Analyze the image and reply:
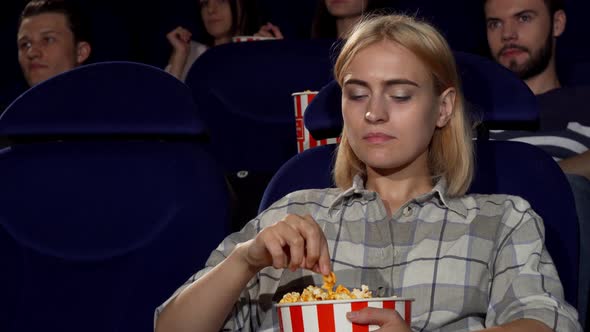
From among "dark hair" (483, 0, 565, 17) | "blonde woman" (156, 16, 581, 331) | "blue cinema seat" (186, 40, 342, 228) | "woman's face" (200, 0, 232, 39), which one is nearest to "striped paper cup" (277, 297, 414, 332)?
"blonde woman" (156, 16, 581, 331)

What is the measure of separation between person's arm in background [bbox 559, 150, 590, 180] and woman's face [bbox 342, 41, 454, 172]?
28.4 inches

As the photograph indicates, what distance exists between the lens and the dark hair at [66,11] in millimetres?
2928

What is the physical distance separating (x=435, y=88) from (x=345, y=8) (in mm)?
1274

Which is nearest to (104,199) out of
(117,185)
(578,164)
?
(117,185)

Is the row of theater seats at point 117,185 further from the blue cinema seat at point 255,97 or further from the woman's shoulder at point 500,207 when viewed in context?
the blue cinema seat at point 255,97

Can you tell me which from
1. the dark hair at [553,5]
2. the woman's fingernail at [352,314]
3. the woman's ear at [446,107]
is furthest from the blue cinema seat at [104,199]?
the dark hair at [553,5]

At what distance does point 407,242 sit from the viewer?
1.51 metres

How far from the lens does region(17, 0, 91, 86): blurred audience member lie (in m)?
2.87

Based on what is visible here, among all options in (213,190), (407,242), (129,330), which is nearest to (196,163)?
(213,190)

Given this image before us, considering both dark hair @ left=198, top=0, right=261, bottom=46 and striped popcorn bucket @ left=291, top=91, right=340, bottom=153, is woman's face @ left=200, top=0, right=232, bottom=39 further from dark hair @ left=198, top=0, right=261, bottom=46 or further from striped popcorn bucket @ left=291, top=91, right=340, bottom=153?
striped popcorn bucket @ left=291, top=91, right=340, bottom=153

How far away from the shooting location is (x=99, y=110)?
1.71 metres

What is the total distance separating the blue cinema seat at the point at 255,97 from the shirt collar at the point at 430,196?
3.11ft

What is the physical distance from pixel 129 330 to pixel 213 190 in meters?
0.27

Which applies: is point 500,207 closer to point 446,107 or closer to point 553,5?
point 446,107
